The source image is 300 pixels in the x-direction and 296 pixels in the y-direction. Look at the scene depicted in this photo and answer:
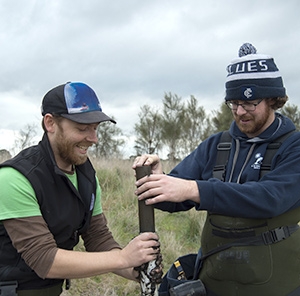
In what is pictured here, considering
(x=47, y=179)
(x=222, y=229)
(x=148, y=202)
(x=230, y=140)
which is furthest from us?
(x=230, y=140)

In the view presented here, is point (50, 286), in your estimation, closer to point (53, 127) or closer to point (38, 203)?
point (38, 203)

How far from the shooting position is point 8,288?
108 inches

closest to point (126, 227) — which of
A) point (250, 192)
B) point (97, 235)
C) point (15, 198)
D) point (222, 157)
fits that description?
point (97, 235)

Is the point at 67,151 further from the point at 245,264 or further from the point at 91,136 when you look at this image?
the point at 245,264

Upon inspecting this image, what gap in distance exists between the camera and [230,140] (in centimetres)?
319

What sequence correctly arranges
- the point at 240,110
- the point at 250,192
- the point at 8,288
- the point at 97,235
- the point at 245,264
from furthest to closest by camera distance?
the point at 97,235 → the point at 240,110 → the point at 245,264 → the point at 8,288 → the point at 250,192

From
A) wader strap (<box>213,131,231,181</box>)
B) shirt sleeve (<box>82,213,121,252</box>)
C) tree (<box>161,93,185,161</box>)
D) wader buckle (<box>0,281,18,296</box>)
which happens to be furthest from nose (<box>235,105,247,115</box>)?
tree (<box>161,93,185,161</box>)

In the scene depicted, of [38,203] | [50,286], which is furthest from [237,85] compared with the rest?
[50,286]

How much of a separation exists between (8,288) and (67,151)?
963 mm

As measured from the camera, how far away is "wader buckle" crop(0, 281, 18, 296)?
2.73 m

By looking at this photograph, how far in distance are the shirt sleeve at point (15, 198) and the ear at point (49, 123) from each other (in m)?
0.44

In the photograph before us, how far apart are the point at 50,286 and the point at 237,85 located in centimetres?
192

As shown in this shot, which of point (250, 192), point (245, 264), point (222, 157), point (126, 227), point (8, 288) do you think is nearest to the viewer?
point (250, 192)

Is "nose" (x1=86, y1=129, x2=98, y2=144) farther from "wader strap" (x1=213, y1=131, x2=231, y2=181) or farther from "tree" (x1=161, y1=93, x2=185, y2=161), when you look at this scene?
"tree" (x1=161, y1=93, x2=185, y2=161)
